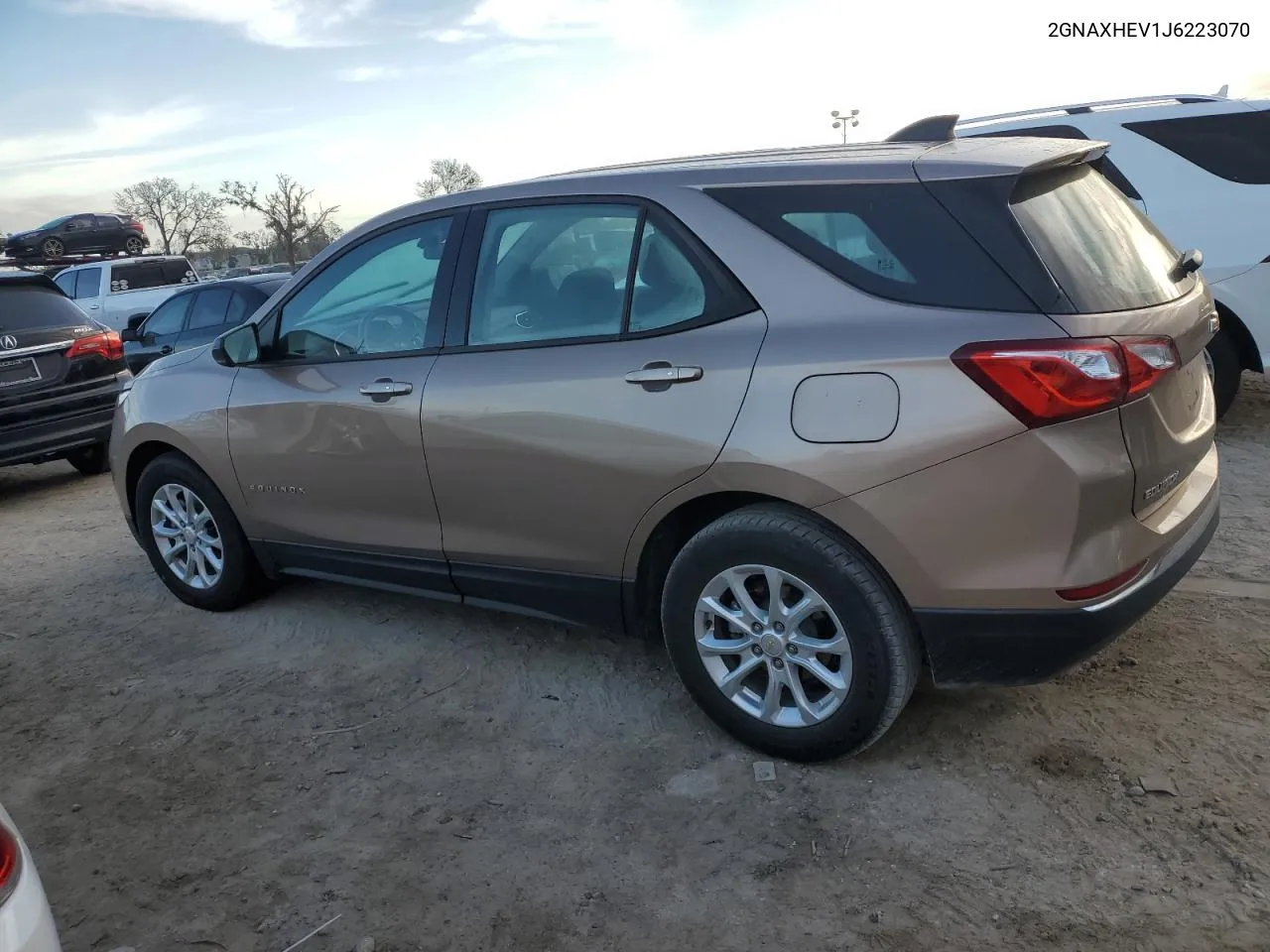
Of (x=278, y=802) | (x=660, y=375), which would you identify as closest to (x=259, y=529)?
(x=278, y=802)

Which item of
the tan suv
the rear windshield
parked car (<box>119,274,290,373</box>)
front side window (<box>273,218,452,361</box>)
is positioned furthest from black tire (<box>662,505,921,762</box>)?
parked car (<box>119,274,290,373</box>)

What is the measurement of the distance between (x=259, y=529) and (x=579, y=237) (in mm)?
2073

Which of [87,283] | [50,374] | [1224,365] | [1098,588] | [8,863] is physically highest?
[87,283]

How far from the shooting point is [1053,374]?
252 cm

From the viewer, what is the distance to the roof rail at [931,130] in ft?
11.1

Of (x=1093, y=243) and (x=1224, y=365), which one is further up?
(x=1093, y=243)

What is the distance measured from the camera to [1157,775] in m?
2.88

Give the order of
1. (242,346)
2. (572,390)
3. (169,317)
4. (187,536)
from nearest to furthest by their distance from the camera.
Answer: (572,390)
(242,346)
(187,536)
(169,317)

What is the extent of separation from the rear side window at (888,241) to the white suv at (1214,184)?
3.74 meters

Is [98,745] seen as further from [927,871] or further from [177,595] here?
[927,871]

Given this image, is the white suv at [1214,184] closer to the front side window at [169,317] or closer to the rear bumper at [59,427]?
the rear bumper at [59,427]

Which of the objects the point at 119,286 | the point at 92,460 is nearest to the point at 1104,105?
the point at 92,460

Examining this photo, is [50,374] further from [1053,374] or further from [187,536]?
[1053,374]

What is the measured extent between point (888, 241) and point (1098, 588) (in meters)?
1.08
